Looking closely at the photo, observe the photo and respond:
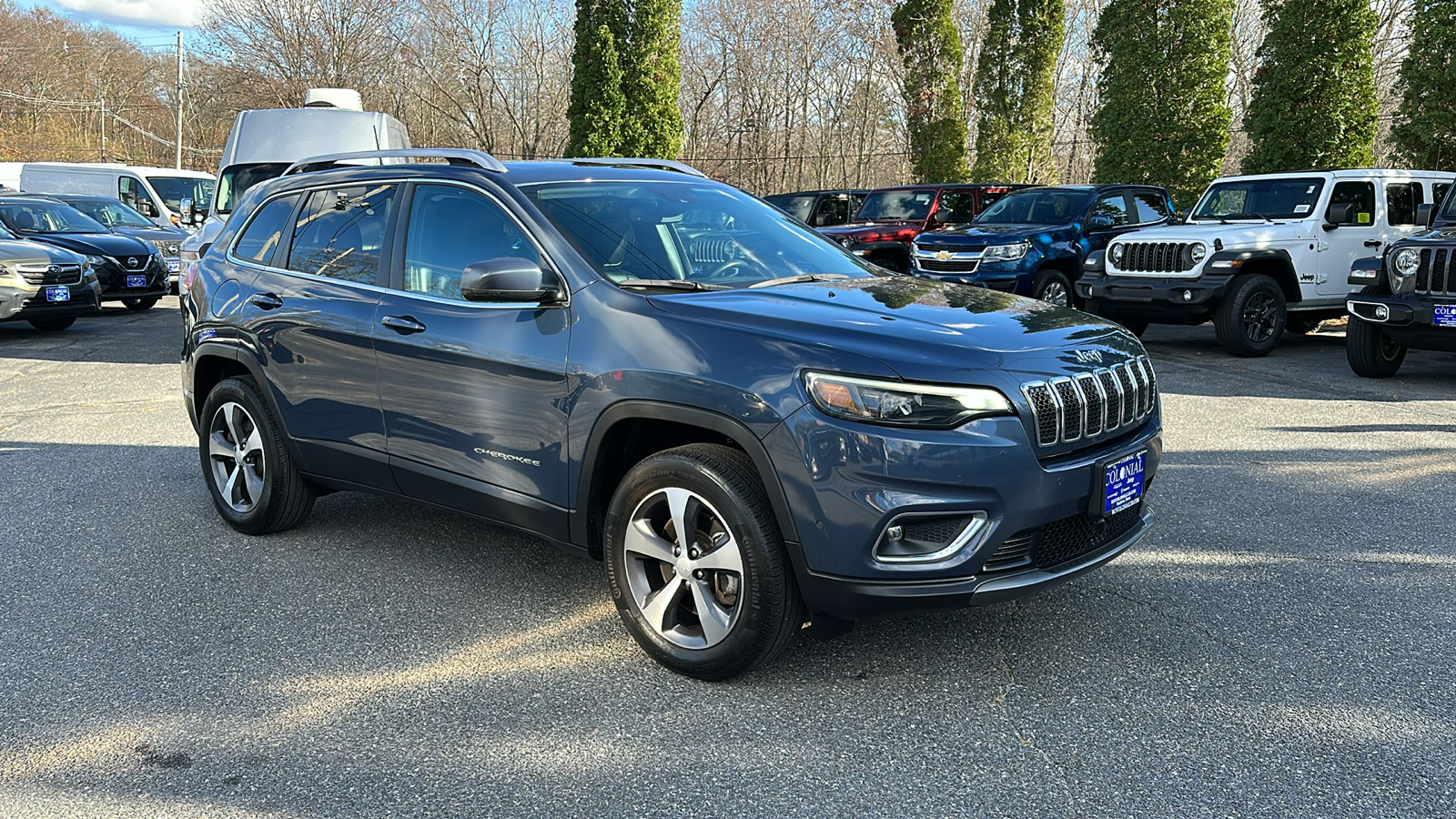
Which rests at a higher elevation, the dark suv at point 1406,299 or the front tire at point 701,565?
the dark suv at point 1406,299

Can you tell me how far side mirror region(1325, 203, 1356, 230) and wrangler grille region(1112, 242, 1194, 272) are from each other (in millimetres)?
1391

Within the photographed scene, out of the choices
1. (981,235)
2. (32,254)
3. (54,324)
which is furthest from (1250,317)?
(54,324)

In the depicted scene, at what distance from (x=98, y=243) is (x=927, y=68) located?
19.1 metres

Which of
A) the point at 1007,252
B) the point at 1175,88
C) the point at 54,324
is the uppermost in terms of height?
the point at 1175,88

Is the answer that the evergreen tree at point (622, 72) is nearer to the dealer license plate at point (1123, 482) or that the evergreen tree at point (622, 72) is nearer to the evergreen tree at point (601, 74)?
the evergreen tree at point (601, 74)

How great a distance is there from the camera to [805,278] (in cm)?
442

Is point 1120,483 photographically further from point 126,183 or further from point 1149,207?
point 126,183

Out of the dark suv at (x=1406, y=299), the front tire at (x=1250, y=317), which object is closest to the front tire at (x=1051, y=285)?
the front tire at (x=1250, y=317)

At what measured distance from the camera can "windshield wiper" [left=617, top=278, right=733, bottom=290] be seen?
3939 mm

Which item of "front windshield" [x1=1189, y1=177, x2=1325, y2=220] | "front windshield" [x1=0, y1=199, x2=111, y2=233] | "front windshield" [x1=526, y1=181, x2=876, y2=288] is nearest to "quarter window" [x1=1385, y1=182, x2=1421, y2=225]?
"front windshield" [x1=1189, y1=177, x2=1325, y2=220]

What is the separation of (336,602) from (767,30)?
37.2 metres

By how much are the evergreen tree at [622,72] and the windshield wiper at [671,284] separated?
21.1 m

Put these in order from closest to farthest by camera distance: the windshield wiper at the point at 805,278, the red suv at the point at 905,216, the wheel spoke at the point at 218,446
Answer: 1. the windshield wiper at the point at 805,278
2. the wheel spoke at the point at 218,446
3. the red suv at the point at 905,216

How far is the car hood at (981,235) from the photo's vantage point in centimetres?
1382
